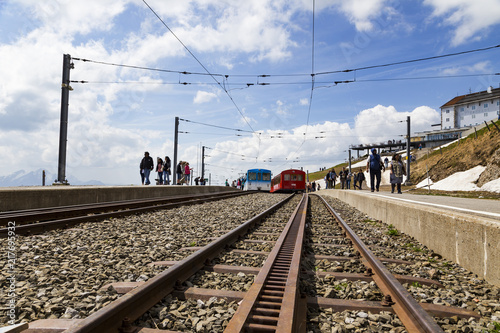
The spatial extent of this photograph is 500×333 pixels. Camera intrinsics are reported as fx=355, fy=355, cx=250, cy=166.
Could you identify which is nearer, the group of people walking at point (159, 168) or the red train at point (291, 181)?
A: the group of people walking at point (159, 168)

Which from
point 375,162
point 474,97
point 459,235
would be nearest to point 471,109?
point 474,97

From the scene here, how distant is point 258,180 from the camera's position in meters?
41.9

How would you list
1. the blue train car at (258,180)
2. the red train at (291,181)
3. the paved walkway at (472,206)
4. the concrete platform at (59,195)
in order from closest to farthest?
the paved walkway at (472,206) → the concrete platform at (59,195) → the red train at (291,181) → the blue train car at (258,180)

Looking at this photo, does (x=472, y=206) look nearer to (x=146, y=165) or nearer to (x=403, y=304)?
(x=403, y=304)

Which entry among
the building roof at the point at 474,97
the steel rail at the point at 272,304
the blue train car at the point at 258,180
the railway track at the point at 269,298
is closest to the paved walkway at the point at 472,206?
the railway track at the point at 269,298

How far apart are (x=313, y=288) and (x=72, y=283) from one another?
2.48m

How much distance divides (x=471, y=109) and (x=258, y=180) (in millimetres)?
93494

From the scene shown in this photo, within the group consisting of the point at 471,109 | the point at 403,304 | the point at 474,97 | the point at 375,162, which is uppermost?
the point at 474,97

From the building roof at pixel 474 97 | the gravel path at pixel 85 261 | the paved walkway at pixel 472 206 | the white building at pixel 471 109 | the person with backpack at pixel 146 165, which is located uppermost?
the building roof at pixel 474 97

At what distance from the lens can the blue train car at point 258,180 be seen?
41.5m

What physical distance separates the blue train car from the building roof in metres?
86.8

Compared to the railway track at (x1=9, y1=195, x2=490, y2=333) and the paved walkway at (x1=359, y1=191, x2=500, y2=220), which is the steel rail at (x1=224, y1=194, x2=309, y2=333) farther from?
the paved walkway at (x1=359, y1=191, x2=500, y2=220)

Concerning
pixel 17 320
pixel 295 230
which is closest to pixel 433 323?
pixel 17 320

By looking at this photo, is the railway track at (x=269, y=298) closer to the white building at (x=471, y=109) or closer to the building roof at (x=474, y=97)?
the white building at (x=471, y=109)
